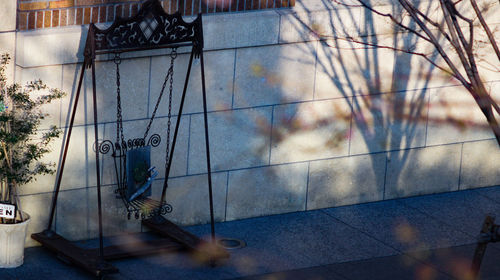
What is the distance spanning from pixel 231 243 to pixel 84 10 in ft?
9.08

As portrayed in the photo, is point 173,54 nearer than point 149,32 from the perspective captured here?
No

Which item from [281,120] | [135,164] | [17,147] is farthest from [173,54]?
[17,147]

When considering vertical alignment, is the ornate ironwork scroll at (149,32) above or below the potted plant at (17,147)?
above

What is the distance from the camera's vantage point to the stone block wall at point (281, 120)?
853 cm

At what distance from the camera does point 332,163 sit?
9945mm

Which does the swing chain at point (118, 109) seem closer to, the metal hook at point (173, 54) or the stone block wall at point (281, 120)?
the stone block wall at point (281, 120)

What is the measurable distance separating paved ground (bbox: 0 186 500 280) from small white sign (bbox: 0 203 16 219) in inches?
21.4

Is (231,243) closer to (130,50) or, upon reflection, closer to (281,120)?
(281,120)

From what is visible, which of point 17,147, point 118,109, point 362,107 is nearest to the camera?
point 17,147

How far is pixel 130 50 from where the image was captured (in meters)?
8.18

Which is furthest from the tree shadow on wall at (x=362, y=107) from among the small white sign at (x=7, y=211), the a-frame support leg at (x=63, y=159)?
the small white sign at (x=7, y=211)

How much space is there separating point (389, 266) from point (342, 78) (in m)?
2.25

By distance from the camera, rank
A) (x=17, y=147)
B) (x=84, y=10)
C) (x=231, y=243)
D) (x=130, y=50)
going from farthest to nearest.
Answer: (x=231, y=243)
(x=84, y=10)
(x=130, y=50)
(x=17, y=147)

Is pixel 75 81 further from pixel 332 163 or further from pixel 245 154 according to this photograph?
pixel 332 163
